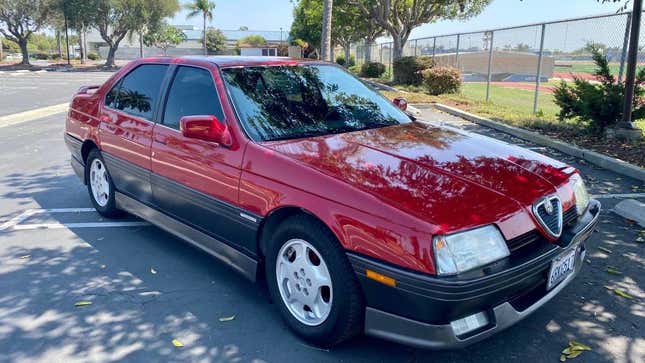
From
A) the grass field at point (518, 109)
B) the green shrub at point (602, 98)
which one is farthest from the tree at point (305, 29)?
the green shrub at point (602, 98)

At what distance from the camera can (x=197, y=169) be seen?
12.5ft

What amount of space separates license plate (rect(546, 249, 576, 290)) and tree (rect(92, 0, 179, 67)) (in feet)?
159

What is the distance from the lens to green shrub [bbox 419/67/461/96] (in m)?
18.1

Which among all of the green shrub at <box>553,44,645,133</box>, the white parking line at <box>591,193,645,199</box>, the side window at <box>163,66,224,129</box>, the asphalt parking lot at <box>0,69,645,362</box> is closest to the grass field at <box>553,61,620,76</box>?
the green shrub at <box>553,44,645,133</box>

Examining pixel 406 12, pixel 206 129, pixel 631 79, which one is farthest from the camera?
pixel 406 12

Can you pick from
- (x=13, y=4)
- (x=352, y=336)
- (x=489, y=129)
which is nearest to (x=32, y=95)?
(x=489, y=129)

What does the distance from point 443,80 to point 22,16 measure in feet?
138

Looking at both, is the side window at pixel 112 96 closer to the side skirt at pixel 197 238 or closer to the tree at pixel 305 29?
the side skirt at pixel 197 238

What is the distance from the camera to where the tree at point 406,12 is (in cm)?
2575

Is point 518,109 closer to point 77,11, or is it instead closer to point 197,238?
point 197,238

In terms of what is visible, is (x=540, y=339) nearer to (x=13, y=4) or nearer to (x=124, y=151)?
(x=124, y=151)

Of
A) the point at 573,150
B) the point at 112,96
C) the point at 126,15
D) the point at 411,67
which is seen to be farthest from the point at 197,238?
the point at 126,15

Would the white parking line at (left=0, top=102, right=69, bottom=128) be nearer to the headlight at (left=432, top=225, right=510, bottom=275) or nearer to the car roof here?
the car roof

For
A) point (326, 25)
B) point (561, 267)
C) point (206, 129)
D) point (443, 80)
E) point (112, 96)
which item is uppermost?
point (326, 25)
